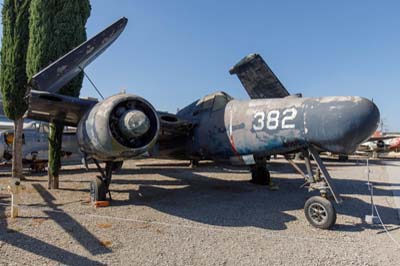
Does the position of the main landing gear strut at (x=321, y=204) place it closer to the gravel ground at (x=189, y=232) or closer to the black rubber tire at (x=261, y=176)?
the gravel ground at (x=189, y=232)

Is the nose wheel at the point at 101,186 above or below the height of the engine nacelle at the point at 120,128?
below

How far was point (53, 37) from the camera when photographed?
27.6 feet

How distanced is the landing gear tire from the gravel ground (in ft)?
0.46

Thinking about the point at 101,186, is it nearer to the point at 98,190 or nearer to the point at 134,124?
the point at 98,190

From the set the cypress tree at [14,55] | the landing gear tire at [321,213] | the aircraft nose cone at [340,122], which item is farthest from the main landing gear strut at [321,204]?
the cypress tree at [14,55]

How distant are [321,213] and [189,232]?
2.42 metres

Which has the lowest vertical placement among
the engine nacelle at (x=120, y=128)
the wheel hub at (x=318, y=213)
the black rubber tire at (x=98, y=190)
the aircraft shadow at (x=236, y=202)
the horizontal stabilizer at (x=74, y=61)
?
the aircraft shadow at (x=236, y=202)

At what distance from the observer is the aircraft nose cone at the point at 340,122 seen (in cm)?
467

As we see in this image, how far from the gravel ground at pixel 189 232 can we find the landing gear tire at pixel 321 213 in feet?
0.46

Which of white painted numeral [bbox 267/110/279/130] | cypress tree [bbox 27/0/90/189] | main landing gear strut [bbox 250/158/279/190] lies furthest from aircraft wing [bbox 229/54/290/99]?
white painted numeral [bbox 267/110/279/130]

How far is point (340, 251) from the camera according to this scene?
388 centimetres

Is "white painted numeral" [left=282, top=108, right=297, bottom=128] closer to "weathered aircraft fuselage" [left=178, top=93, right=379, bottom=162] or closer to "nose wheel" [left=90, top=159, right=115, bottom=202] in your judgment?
"weathered aircraft fuselage" [left=178, top=93, right=379, bottom=162]

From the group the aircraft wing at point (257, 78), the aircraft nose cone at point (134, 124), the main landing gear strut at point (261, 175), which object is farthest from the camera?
the aircraft wing at point (257, 78)

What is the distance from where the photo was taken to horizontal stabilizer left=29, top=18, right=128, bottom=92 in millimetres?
6534
